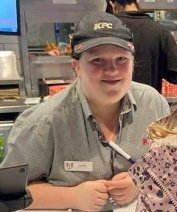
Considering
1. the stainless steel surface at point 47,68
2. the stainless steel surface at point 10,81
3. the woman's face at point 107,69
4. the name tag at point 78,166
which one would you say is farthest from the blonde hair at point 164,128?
the stainless steel surface at point 47,68

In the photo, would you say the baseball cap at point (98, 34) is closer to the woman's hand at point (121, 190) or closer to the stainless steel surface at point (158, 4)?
the woman's hand at point (121, 190)

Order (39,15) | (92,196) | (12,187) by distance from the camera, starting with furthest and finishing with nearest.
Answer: (39,15), (92,196), (12,187)

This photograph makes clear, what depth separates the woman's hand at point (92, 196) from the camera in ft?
3.99

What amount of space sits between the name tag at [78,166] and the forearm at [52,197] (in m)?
0.07

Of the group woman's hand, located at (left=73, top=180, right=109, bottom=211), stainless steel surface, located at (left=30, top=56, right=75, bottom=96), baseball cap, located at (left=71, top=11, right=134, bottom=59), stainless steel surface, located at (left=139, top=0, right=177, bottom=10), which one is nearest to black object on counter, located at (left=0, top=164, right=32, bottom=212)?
woman's hand, located at (left=73, top=180, right=109, bottom=211)

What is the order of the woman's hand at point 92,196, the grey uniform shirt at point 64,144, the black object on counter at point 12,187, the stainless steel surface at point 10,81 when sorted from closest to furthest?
1. the black object on counter at point 12,187
2. the woman's hand at point 92,196
3. the grey uniform shirt at point 64,144
4. the stainless steel surface at point 10,81

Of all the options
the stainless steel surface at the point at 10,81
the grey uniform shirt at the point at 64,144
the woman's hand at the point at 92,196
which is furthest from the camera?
the stainless steel surface at the point at 10,81

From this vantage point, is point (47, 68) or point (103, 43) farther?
point (47, 68)

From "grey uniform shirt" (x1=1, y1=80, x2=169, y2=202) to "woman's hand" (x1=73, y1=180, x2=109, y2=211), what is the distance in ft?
0.29

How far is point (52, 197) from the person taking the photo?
131 centimetres

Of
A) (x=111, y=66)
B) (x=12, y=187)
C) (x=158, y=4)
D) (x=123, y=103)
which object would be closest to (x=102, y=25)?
(x=111, y=66)

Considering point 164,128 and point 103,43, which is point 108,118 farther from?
point 164,128

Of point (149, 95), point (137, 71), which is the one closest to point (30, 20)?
point (137, 71)

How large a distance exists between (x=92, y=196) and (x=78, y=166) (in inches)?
5.3
